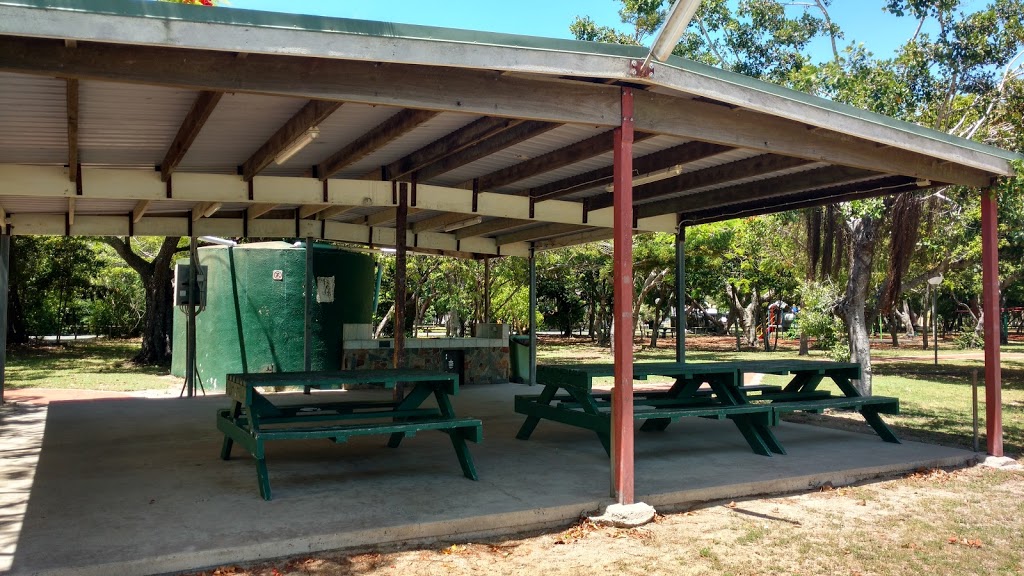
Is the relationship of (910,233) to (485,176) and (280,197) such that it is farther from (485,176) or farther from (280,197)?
(280,197)

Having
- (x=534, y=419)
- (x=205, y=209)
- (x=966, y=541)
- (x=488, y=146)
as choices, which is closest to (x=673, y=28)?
(x=488, y=146)

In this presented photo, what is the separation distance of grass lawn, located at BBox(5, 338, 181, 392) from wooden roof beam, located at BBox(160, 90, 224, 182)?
7548mm

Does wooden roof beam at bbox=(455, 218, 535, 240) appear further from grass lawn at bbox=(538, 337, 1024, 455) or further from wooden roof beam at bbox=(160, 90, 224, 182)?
A: wooden roof beam at bbox=(160, 90, 224, 182)

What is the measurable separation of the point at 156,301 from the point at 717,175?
15590 mm

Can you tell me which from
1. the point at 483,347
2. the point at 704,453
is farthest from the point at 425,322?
the point at 704,453

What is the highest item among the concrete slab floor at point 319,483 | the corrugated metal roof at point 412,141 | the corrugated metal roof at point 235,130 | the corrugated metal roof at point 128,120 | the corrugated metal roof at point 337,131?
the corrugated metal roof at point 412,141

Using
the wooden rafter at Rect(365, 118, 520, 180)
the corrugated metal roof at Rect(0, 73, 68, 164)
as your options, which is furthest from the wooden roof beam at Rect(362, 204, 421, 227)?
the corrugated metal roof at Rect(0, 73, 68, 164)

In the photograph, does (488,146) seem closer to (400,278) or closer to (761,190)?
(400,278)

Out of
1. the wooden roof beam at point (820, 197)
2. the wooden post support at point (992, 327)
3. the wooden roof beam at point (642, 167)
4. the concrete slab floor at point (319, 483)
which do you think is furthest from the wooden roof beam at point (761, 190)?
the concrete slab floor at point (319, 483)

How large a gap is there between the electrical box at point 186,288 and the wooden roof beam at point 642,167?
542 centimetres

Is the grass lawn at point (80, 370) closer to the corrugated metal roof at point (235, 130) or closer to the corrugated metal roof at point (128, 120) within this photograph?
the corrugated metal roof at point (235, 130)

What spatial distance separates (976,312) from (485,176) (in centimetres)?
4359

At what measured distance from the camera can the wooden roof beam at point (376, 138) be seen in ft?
19.4

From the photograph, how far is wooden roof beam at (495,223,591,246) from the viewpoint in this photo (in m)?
12.0
